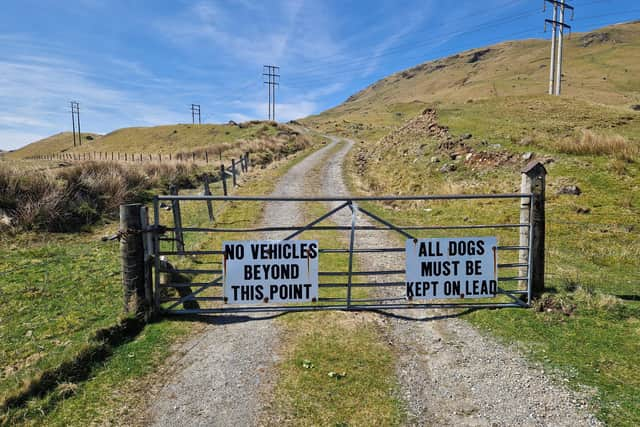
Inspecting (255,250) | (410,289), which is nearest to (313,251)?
(255,250)

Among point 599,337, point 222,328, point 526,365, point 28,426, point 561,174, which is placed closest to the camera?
point 28,426

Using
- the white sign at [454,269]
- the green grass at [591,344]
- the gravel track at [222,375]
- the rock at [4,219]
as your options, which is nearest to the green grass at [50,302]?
the rock at [4,219]

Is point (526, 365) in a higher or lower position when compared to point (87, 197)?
lower

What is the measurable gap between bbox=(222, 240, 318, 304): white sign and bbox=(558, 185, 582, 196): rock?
11.2 meters

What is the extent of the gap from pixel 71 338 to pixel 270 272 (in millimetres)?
2816

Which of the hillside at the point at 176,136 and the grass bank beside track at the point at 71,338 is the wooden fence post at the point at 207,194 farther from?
the hillside at the point at 176,136

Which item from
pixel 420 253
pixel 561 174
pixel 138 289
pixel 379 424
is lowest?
pixel 379 424

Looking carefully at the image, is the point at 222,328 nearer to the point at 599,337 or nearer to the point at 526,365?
the point at 526,365

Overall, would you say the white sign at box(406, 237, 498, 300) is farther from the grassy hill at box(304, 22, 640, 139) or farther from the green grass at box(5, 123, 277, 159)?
the green grass at box(5, 123, 277, 159)

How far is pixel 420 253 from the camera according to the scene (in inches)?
234

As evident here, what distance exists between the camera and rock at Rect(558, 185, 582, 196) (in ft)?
42.0

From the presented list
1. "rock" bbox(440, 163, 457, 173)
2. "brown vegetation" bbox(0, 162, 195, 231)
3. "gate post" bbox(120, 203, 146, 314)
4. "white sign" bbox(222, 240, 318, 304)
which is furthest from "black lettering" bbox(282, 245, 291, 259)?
"rock" bbox(440, 163, 457, 173)

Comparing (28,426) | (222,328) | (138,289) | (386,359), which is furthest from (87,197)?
(386,359)

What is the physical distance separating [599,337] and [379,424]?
3.47 metres
